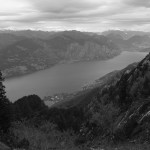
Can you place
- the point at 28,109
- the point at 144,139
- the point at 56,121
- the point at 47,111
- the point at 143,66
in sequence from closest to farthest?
the point at 144,139 → the point at 143,66 → the point at 56,121 → the point at 47,111 → the point at 28,109

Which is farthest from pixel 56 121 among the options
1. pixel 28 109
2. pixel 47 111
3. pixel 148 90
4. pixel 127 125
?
pixel 127 125

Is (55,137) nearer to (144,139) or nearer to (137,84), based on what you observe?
(137,84)

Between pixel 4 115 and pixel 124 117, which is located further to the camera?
pixel 4 115

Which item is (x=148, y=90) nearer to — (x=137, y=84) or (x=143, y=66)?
(x=137, y=84)

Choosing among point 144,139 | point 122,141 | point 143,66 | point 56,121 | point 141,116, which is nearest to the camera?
point 144,139

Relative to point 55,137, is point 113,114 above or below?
above

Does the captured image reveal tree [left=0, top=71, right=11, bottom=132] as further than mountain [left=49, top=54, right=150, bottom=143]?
Yes

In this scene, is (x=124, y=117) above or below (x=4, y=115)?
above

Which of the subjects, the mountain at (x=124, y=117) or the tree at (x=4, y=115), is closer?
the mountain at (x=124, y=117)

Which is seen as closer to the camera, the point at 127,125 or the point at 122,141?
the point at 122,141

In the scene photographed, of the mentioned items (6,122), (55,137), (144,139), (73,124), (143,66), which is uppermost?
(143,66)
